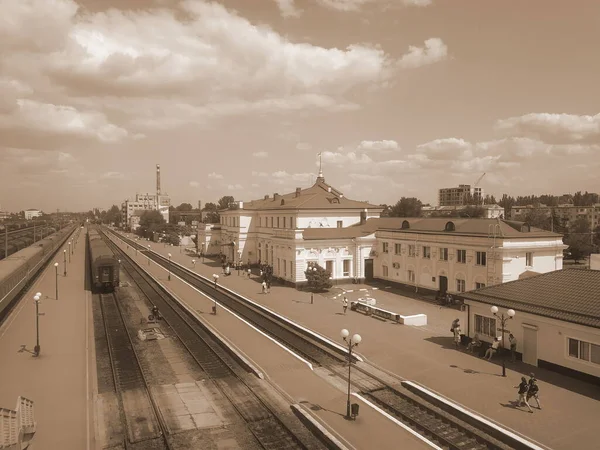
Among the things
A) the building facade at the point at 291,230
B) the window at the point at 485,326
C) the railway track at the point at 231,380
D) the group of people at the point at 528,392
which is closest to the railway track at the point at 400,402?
the group of people at the point at 528,392

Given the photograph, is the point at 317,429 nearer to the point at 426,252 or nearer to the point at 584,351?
the point at 584,351

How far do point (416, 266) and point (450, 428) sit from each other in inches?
1103

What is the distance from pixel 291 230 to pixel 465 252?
17.9 metres

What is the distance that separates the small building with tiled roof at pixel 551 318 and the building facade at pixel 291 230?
23898 mm

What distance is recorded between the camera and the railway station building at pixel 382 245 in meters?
35.0

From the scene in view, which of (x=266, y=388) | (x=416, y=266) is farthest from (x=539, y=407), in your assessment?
(x=416, y=266)

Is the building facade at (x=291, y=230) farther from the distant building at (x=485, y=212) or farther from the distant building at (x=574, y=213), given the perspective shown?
the distant building at (x=574, y=213)

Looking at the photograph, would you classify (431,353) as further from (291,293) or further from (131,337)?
(291,293)

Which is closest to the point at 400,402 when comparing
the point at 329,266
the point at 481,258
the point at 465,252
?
the point at 481,258

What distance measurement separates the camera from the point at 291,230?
4703cm

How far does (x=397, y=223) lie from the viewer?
49.3 m

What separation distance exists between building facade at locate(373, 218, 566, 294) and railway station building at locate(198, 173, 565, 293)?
78 millimetres

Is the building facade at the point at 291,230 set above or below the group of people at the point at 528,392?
above

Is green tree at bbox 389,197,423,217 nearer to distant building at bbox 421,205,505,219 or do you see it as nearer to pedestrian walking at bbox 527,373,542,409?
distant building at bbox 421,205,505,219
